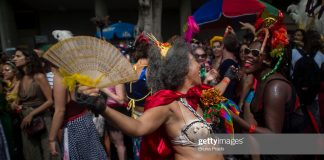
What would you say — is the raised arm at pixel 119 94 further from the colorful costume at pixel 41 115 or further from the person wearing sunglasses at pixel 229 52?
the person wearing sunglasses at pixel 229 52

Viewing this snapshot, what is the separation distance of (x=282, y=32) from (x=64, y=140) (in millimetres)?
2169

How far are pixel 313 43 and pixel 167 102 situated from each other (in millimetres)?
3780

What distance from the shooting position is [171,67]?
2234mm

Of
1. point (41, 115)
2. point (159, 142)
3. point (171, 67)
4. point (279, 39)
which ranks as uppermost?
point (279, 39)

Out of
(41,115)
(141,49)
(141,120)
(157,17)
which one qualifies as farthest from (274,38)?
(157,17)

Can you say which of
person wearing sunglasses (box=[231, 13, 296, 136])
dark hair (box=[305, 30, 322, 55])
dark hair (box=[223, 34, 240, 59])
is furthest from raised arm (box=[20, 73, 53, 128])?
dark hair (box=[305, 30, 322, 55])

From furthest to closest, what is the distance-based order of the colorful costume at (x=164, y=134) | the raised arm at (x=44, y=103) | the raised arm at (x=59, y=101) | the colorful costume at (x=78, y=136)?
the raised arm at (x=44, y=103) → the colorful costume at (x=78, y=136) → the raised arm at (x=59, y=101) → the colorful costume at (x=164, y=134)

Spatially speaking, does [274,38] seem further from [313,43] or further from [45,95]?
[45,95]

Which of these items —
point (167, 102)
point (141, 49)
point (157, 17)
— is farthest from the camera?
point (157, 17)

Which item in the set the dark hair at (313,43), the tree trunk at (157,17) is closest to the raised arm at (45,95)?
the dark hair at (313,43)

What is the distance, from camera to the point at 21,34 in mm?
18984

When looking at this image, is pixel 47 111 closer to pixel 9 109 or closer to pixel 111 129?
pixel 9 109

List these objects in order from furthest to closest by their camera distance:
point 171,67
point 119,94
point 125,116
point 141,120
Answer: point 119,94 → point 171,67 → point 141,120 → point 125,116

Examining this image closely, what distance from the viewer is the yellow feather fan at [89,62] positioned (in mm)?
1812
